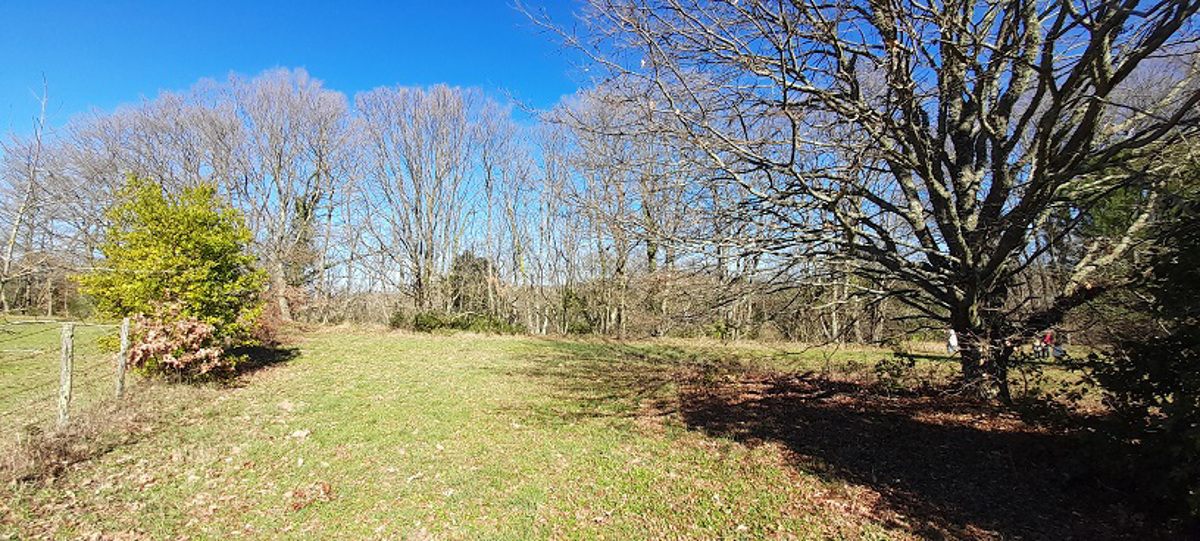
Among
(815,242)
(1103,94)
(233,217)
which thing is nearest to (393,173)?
(233,217)

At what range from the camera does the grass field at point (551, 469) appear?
396 cm

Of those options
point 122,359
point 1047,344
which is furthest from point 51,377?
point 1047,344

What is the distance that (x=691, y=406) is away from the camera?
298 inches

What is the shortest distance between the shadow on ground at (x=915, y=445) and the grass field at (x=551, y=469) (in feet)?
0.09

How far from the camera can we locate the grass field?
396 centimetres

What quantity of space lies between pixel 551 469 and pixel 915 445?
155 inches

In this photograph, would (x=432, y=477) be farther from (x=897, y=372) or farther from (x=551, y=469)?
(x=897, y=372)

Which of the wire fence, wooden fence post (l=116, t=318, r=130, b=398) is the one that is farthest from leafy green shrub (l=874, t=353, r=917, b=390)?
wooden fence post (l=116, t=318, r=130, b=398)

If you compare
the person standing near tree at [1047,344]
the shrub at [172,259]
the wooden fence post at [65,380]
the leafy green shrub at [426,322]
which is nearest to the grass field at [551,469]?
the wooden fence post at [65,380]

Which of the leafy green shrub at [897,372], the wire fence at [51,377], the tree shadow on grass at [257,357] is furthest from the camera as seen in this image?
the tree shadow on grass at [257,357]

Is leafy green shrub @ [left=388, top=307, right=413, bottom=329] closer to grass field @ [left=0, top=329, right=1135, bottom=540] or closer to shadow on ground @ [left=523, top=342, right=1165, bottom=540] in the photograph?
grass field @ [left=0, top=329, right=1135, bottom=540]

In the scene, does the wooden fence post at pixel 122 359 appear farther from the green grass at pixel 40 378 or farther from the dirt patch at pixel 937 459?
the dirt patch at pixel 937 459

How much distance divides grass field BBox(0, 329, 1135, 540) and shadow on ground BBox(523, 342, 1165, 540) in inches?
1.0

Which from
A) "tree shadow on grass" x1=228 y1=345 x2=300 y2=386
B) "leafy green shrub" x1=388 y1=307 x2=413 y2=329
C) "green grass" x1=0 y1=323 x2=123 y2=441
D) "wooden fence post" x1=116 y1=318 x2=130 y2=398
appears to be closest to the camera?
"green grass" x1=0 y1=323 x2=123 y2=441
